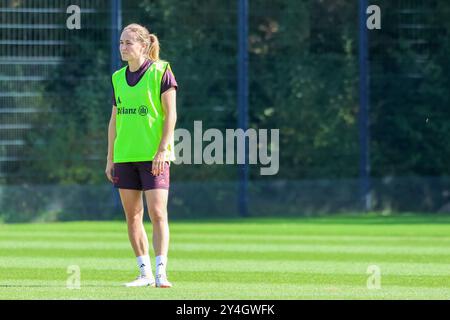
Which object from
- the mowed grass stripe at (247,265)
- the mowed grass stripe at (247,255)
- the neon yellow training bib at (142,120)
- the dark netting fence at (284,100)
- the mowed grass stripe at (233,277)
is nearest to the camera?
the neon yellow training bib at (142,120)

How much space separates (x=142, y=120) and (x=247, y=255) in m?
4.01

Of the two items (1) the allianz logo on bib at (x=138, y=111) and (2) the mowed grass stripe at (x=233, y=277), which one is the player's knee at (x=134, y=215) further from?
(1) the allianz logo on bib at (x=138, y=111)

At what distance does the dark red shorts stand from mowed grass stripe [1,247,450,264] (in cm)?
324

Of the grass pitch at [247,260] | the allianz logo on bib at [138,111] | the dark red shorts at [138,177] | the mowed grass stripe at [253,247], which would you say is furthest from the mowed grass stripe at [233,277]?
the mowed grass stripe at [253,247]

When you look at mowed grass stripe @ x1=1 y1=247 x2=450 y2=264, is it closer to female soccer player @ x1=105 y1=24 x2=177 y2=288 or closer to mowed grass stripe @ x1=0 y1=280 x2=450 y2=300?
mowed grass stripe @ x1=0 y1=280 x2=450 y2=300

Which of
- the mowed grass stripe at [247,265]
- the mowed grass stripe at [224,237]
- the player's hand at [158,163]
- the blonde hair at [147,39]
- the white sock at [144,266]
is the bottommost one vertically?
the mowed grass stripe at [224,237]

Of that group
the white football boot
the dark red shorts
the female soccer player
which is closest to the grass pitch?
the white football boot

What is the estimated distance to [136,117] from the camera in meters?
10.5

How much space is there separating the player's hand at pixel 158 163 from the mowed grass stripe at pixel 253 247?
4.52 meters

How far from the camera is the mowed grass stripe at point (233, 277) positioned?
438 inches

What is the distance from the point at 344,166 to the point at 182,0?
3.97m

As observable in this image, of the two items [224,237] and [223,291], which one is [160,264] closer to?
[223,291]

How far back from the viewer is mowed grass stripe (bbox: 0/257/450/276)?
40.4ft

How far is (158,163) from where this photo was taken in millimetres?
10383
